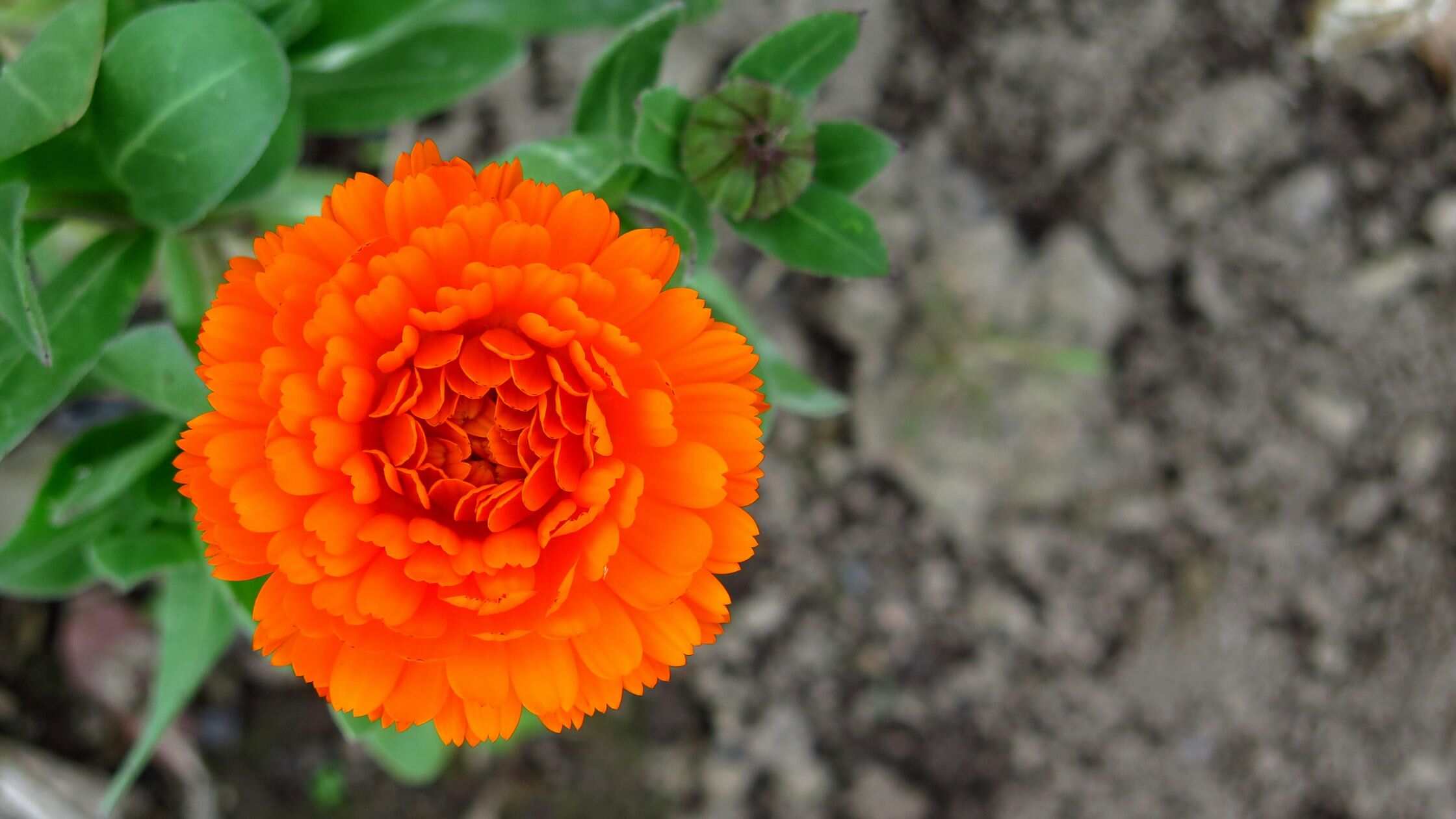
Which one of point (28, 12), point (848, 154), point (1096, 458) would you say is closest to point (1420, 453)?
point (1096, 458)

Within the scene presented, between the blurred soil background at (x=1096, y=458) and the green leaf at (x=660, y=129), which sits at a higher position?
the green leaf at (x=660, y=129)

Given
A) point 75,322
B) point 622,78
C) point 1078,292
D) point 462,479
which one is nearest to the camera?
point 462,479

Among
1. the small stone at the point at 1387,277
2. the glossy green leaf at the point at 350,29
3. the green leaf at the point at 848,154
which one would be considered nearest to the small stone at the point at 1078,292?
the small stone at the point at 1387,277

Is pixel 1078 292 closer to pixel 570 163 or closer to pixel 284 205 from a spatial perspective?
pixel 570 163

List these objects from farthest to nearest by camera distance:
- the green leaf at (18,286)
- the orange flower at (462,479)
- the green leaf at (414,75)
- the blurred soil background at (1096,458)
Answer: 1. the blurred soil background at (1096,458)
2. the green leaf at (414,75)
3. the green leaf at (18,286)
4. the orange flower at (462,479)

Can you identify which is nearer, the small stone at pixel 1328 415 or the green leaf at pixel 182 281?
the green leaf at pixel 182 281

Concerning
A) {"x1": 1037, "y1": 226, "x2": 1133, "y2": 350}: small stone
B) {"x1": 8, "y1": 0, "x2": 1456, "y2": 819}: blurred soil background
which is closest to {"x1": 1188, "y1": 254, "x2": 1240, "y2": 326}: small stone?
{"x1": 8, "y1": 0, "x2": 1456, "y2": 819}: blurred soil background

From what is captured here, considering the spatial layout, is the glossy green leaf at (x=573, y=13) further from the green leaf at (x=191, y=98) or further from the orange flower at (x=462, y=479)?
the orange flower at (x=462, y=479)
